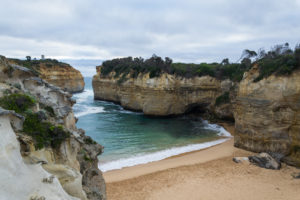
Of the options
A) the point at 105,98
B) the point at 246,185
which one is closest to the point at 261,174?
the point at 246,185

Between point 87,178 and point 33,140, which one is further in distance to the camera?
point 87,178

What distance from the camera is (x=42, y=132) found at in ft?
11.8

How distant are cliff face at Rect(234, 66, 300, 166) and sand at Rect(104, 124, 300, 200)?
1.51 meters

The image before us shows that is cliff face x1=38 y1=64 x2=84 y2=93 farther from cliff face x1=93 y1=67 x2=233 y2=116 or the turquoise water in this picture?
cliff face x1=93 y1=67 x2=233 y2=116

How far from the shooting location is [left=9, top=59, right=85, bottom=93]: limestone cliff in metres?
38.2

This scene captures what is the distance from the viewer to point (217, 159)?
11914mm

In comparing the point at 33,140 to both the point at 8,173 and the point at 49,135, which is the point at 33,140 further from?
the point at 8,173

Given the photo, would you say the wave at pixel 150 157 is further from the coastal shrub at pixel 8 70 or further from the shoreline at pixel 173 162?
the coastal shrub at pixel 8 70

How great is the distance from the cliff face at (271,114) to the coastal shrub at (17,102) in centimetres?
1179

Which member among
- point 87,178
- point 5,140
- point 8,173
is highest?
point 5,140

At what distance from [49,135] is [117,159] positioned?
9.54 metres

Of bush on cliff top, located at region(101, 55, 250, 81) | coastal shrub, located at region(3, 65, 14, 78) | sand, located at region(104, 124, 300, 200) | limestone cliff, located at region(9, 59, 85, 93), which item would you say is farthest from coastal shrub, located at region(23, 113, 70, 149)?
limestone cliff, located at region(9, 59, 85, 93)

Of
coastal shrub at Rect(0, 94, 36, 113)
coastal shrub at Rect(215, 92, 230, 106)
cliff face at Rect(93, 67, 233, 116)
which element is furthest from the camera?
cliff face at Rect(93, 67, 233, 116)

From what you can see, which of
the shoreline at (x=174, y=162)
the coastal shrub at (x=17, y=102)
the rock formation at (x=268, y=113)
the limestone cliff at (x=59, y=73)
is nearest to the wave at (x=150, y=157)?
the shoreline at (x=174, y=162)
